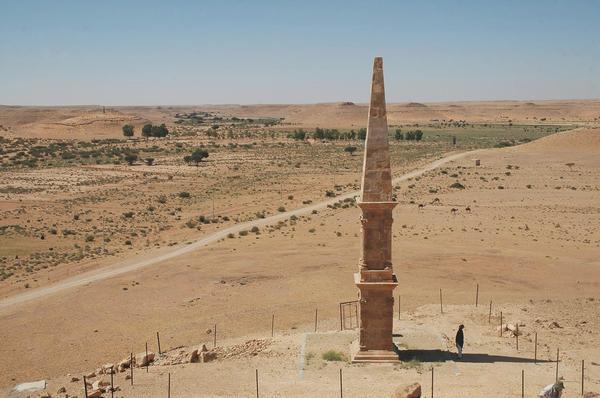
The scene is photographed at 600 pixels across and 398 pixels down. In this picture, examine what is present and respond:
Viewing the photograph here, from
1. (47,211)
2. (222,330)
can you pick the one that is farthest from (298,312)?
(47,211)

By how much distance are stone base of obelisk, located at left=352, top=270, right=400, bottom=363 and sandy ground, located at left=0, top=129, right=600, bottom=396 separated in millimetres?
731

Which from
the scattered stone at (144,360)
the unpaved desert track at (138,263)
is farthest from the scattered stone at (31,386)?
the unpaved desert track at (138,263)

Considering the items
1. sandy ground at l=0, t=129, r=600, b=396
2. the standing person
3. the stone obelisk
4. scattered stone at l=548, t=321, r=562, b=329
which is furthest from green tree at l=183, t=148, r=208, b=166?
the standing person

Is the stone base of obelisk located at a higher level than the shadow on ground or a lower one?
higher

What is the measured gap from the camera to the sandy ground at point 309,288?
20438mm

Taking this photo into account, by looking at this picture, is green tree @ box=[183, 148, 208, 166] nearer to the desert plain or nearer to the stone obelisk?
the desert plain

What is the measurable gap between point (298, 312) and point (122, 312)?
22.3 ft

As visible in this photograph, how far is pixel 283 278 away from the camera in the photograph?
99.5 ft

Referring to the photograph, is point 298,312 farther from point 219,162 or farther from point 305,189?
point 219,162

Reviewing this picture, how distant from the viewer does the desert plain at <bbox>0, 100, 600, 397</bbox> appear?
1788 cm

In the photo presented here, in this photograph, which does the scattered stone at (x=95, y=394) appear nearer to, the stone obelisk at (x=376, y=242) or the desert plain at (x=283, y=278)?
the desert plain at (x=283, y=278)

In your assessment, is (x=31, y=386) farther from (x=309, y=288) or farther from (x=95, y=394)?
(x=309, y=288)

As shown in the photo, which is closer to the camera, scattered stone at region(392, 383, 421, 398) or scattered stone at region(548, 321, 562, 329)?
scattered stone at region(392, 383, 421, 398)

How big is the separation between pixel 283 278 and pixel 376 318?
12858 mm
